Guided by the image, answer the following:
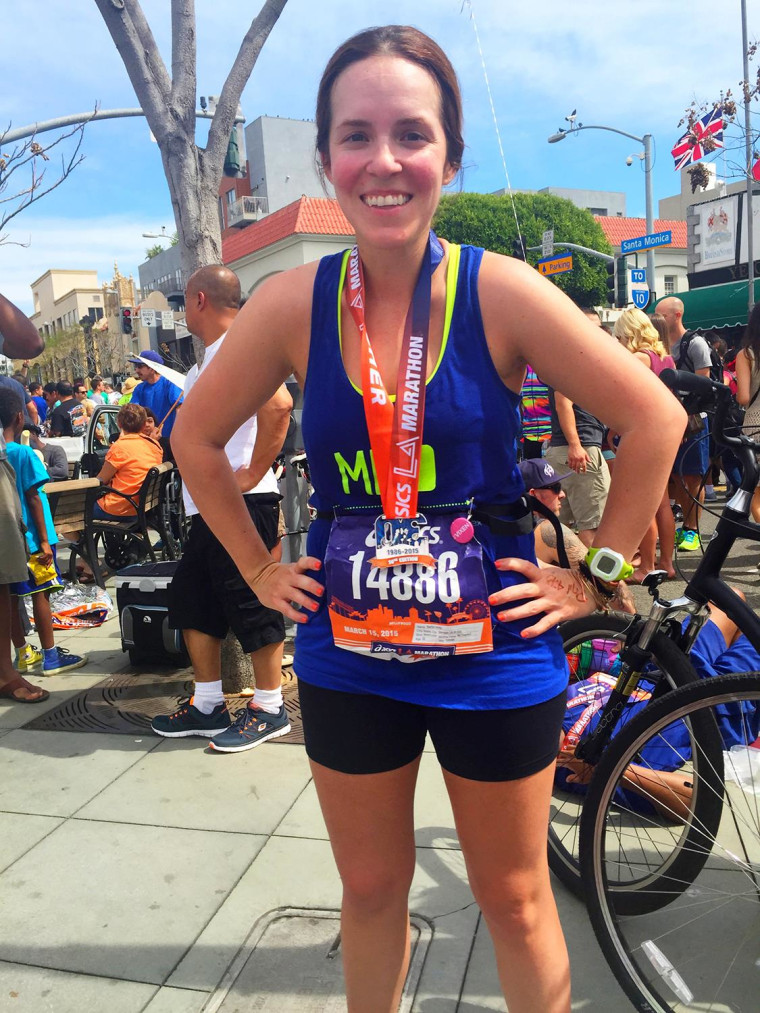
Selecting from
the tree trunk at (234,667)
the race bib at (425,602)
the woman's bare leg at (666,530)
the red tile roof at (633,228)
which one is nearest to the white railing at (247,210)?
the red tile roof at (633,228)

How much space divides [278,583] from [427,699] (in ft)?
1.24

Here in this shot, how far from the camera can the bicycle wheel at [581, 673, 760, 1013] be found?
1855mm

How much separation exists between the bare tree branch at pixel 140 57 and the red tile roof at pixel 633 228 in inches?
1853

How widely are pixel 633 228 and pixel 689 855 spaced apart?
54092 millimetres

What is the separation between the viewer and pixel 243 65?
523 cm

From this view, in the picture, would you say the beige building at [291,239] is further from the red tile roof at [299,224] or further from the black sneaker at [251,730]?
the black sneaker at [251,730]

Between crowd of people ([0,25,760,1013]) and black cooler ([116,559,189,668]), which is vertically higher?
crowd of people ([0,25,760,1013])

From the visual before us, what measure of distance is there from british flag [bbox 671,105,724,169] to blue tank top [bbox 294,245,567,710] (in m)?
15.8

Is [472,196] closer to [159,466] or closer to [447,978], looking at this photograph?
[159,466]

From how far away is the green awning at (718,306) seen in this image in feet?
65.6

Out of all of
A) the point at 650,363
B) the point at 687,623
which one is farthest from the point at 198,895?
the point at 650,363

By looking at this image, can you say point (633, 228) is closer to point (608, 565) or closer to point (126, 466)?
point (126, 466)

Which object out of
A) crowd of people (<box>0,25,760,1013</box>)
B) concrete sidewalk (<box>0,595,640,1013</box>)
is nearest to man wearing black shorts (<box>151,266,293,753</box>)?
concrete sidewalk (<box>0,595,640,1013</box>)

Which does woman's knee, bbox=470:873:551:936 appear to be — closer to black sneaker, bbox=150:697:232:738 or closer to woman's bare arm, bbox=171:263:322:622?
woman's bare arm, bbox=171:263:322:622
